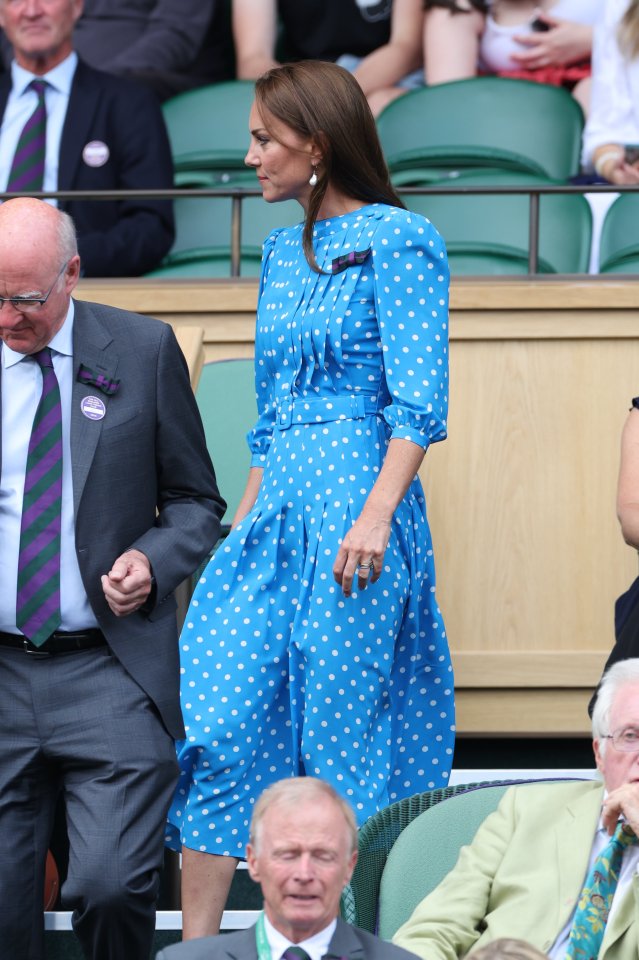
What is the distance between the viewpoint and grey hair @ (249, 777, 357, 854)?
2.39m

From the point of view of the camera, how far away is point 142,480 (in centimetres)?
305

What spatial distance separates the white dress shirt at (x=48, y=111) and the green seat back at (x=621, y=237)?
158cm

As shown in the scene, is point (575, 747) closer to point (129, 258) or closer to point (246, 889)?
point (246, 889)

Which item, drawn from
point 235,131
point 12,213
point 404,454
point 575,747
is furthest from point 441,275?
point 235,131

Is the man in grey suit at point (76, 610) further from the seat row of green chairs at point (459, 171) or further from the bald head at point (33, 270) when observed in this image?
the seat row of green chairs at point (459, 171)

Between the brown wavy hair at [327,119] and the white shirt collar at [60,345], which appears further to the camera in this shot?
the brown wavy hair at [327,119]

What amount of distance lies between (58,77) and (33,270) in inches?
98.2

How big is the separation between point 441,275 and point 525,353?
4.78 feet

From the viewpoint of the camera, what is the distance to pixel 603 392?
4.58m

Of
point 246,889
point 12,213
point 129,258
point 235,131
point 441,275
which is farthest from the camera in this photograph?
point 235,131

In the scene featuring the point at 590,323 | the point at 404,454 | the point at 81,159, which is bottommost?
the point at 404,454

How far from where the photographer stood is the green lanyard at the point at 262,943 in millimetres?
2359

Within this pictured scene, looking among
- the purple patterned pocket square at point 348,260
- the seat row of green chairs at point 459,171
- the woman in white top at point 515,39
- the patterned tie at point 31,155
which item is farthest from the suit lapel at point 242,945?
the woman in white top at point 515,39

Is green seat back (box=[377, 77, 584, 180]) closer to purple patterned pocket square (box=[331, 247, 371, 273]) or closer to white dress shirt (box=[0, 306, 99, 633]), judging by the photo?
purple patterned pocket square (box=[331, 247, 371, 273])
